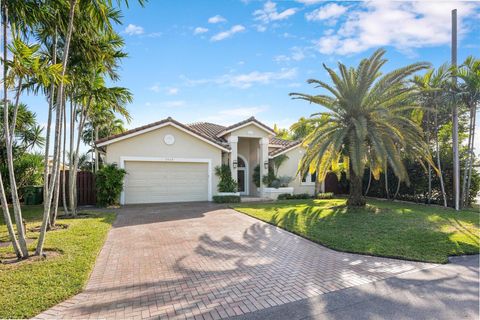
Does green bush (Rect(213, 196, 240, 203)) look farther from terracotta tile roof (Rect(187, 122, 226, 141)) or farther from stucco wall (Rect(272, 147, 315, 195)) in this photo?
stucco wall (Rect(272, 147, 315, 195))

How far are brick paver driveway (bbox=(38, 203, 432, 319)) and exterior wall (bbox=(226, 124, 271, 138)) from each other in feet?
35.1

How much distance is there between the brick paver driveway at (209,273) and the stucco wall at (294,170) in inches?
498

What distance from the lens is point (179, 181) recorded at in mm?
17078

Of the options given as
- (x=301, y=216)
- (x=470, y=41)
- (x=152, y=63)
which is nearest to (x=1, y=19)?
(x=152, y=63)

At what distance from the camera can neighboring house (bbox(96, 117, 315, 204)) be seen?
15852 millimetres

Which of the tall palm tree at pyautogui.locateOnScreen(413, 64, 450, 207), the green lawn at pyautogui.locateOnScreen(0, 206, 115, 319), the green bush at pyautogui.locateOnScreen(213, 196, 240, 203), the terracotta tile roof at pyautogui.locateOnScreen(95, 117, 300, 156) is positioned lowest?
the green lawn at pyautogui.locateOnScreen(0, 206, 115, 319)

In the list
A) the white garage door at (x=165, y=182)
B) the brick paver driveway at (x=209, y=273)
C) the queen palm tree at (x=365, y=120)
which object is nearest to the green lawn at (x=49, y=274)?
the brick paver driveway at (x=209, y=273)

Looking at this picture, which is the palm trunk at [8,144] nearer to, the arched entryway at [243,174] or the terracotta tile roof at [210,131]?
the terracotta tile roof at [210,131]

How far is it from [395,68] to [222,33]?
809cm

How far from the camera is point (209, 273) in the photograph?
5.45m

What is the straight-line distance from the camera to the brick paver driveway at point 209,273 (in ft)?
13.6

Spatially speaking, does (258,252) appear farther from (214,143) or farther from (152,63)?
(214,143)

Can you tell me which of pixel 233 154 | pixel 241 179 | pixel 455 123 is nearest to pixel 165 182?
pixel 233 154

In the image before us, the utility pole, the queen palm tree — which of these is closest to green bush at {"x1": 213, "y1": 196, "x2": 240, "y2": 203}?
the queen palm tree
